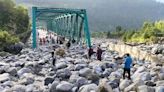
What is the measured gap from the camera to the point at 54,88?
70.5 ft

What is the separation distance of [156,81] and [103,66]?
23.2 ft

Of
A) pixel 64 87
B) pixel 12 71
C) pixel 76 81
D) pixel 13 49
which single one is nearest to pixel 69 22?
pixel 13 49

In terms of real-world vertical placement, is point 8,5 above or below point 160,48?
above

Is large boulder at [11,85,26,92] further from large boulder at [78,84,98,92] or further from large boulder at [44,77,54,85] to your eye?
large boulder at [78,84,98,92]

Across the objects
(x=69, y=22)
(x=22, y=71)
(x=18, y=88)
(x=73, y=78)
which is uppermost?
(x=69, y=22)

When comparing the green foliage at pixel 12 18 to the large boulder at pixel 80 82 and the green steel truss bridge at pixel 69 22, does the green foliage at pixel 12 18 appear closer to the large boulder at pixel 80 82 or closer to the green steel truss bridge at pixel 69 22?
A: the green steel truss bridge at pixel 69 22

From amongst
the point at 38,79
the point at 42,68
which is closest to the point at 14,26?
the point at 42,68

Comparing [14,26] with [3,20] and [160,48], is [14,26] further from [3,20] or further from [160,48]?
[160,48]

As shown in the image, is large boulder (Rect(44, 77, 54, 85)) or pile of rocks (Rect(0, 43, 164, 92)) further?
large boulder (Rect(44, 77, 54, 85))

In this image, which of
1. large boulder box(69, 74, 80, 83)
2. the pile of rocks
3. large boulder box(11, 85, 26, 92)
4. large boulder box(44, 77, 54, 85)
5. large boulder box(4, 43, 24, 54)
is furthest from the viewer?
large boulder box(4, 43, 24, 54)

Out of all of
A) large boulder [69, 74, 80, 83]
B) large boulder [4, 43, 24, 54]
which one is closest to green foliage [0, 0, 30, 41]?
large boulder [4, 43, 24, 54]

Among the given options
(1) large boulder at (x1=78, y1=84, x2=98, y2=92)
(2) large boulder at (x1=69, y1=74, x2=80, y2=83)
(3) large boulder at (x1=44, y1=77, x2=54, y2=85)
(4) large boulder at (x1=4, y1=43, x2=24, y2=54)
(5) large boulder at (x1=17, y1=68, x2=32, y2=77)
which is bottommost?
(4) large boulder at (x1=4, y1=43, x2=24, y2=54)

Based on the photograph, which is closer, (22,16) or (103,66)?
(103,66)

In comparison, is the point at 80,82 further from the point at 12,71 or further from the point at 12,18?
the point at 12,18
